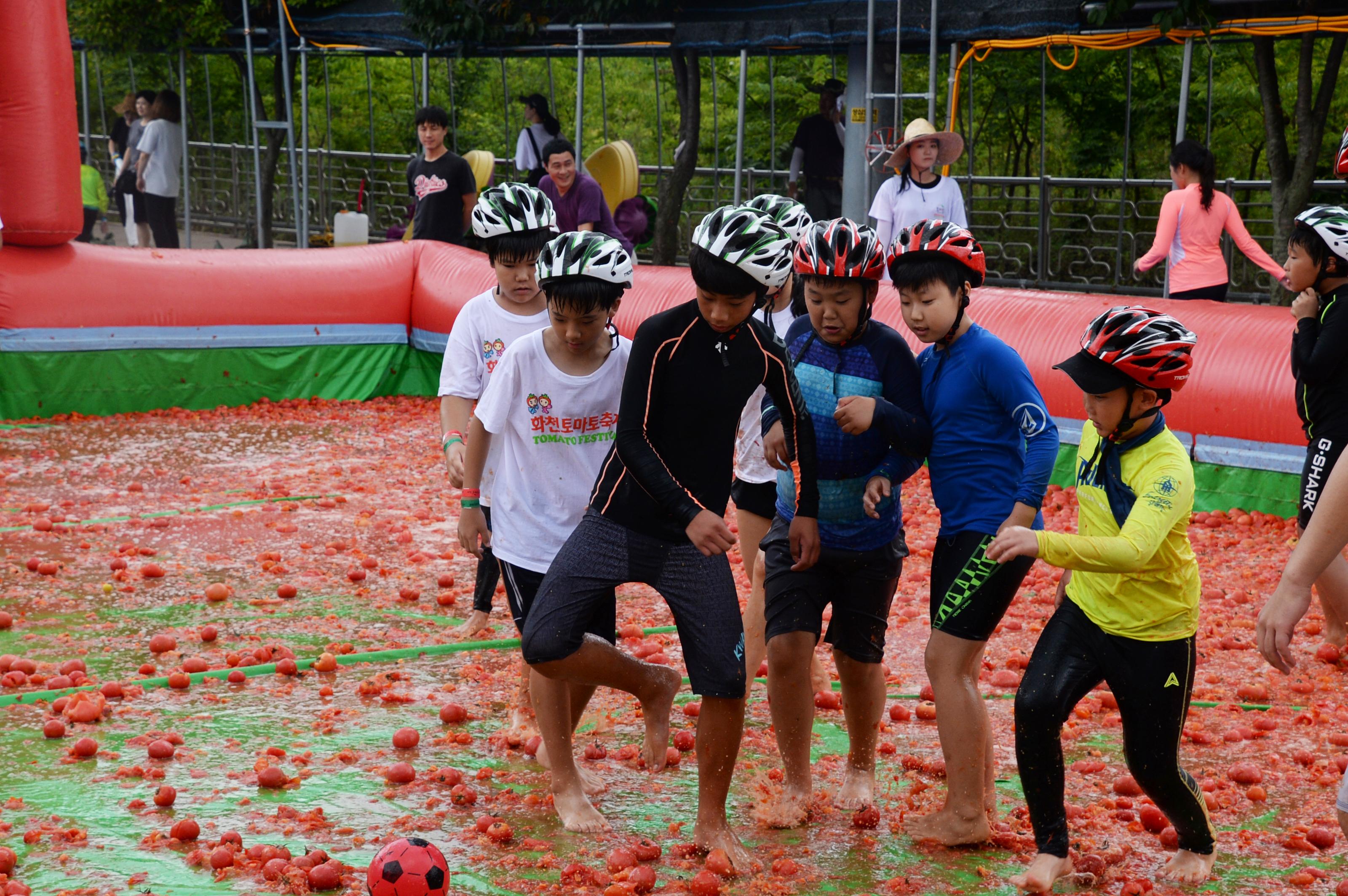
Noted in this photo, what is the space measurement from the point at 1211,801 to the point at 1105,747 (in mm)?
601

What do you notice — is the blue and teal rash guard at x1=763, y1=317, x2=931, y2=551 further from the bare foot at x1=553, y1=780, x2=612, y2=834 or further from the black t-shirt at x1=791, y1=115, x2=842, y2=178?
Result: the black t-shirt at x1=791, y1=115, x2=842, y2=178

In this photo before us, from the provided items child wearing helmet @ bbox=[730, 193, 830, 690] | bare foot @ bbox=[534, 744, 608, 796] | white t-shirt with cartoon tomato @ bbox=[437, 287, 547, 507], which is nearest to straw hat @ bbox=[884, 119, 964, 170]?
child wearing helmet @ bbox=[730, 193, 830, 690]

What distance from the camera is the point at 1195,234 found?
1127 cm

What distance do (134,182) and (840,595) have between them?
20.1 m

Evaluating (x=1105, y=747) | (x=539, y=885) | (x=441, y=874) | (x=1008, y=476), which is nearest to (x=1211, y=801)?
(x=1105, y=747)

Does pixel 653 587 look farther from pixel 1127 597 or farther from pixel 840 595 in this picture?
pixel 1127 597

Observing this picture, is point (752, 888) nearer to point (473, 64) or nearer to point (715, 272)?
point (715, 272)

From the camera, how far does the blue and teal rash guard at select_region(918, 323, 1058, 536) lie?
14.6 feet

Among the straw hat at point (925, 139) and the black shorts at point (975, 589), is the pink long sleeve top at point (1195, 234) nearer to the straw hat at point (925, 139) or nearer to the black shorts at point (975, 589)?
the straw hat at point (925, 139)

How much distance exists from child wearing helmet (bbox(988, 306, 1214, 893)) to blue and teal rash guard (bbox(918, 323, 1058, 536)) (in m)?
0.24

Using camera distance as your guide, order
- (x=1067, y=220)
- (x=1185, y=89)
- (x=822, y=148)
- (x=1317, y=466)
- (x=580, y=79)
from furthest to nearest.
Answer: (x=1067, y=220) → (x=580, y=79) → (x=822, y=148) → (x=1185, y=89) → (x=1317, y=466)

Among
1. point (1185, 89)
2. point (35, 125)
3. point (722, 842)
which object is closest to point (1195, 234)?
point (1185, 89)

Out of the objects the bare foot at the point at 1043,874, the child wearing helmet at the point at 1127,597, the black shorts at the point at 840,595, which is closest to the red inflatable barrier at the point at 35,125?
the black shorts at the point at 840,595

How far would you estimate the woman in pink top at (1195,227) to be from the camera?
36.4ft
